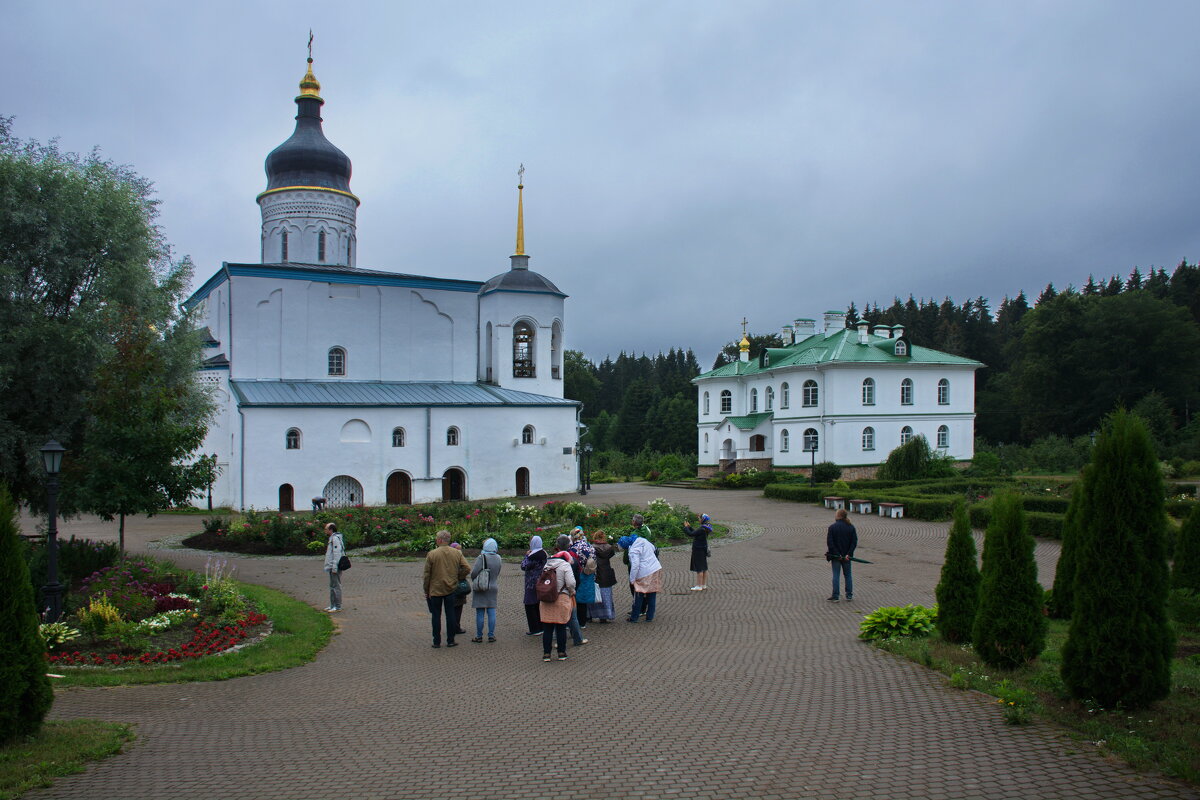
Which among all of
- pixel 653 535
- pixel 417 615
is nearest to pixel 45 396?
pixel 417 615

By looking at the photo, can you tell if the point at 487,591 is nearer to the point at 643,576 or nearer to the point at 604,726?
the point at 643,576

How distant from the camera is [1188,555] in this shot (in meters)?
12.0

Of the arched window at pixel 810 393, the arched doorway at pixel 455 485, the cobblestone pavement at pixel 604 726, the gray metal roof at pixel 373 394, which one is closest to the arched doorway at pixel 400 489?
the arched doorway at pixel 455 485

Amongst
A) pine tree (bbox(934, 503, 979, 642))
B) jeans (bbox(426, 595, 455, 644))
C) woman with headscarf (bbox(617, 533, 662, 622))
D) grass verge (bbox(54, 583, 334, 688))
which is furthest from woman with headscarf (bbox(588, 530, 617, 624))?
pine tree (bbox(934, 503, 979, 642))

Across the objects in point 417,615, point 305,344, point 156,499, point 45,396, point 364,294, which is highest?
point 364,294

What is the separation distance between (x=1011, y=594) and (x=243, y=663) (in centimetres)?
875

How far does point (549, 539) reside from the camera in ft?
67.8

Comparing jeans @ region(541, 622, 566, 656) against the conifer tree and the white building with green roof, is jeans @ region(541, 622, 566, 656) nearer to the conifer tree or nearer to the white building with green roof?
the conifer tree

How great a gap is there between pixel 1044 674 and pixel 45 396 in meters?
16.9

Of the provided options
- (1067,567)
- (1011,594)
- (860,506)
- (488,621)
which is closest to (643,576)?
(488,621)

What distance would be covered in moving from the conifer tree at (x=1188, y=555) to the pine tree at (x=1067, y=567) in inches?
76.7

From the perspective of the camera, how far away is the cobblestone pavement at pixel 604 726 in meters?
6.07

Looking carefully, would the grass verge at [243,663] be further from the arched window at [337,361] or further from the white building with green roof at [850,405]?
the white building with green roof at [850,405]

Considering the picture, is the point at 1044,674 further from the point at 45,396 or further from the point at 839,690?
the point at 45,396
